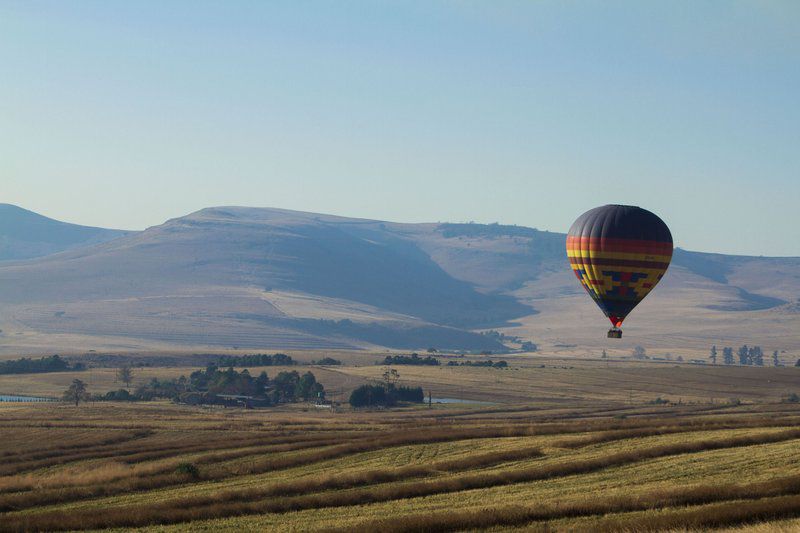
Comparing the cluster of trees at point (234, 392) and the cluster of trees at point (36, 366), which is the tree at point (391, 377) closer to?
the cluster of trees at point (234, 392)

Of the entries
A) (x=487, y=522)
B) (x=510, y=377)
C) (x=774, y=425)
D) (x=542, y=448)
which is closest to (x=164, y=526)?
(x=487, y=522)

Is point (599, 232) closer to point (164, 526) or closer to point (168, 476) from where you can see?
point (168, 476)

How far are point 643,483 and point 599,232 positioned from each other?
33.8m

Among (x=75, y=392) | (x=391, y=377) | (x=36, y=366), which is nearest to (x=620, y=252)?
(x=75, y=392)

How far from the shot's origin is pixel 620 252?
73188 mm

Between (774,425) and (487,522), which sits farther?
(774,425)

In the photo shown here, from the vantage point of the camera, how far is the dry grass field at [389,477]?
3450 cm

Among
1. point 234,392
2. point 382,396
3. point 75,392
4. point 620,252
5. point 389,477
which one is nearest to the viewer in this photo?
point 389,477

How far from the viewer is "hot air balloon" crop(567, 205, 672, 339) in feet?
240

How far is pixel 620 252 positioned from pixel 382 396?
70319 mm

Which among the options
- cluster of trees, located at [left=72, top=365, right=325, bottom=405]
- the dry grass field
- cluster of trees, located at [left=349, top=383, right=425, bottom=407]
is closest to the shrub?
the dry grass field

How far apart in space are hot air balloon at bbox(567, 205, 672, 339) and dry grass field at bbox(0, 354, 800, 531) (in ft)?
31.0

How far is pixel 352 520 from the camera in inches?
1410

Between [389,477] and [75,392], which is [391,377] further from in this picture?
[389,477]
